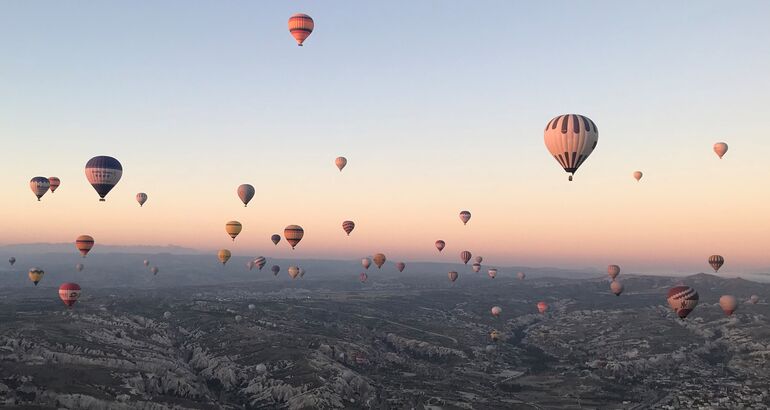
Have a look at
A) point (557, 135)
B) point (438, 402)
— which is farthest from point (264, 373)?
point (557, 135)

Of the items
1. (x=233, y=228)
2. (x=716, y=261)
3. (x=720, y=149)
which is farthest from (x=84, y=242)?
(x=716, y=261)

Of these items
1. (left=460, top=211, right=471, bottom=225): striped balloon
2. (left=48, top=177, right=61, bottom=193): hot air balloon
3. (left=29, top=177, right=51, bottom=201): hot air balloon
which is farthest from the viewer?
(left=460, top=211, right=471, bottom=225): striped balloon

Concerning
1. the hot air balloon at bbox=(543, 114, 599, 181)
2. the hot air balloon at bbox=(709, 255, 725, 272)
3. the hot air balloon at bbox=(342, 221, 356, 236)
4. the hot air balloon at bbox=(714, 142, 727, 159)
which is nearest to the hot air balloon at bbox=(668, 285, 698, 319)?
the hot air balloon at bbox=(714, 142, 727, 159)

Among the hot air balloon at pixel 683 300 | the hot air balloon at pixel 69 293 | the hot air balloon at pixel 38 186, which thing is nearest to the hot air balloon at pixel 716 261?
the hot air balloon at pixel 683 300

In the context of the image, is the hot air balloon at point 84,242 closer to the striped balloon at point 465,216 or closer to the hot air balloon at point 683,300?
the striped balloon at point 465,216

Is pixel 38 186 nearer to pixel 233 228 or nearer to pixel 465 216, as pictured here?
pixel 233 228

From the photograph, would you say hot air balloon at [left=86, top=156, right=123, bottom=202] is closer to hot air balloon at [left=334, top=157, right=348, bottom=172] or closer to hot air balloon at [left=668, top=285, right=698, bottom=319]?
hot air balloon at [left=334, top=157, right=348, bottom=172]
